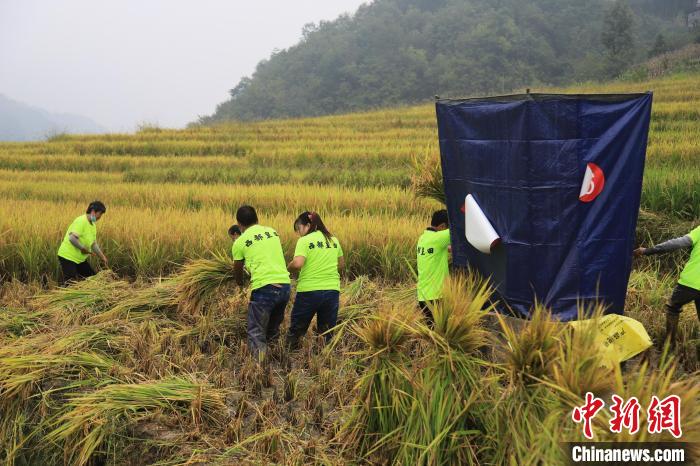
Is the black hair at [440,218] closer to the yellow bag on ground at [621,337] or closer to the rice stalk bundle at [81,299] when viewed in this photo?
the yellow bag on ground at [621,337]

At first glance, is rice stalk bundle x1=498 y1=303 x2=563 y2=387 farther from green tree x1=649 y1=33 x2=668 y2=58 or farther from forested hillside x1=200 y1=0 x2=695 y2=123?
green tree x1=649 y1=33 x2=668 y2=58

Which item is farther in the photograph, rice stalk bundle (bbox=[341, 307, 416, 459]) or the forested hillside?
the forested hillside

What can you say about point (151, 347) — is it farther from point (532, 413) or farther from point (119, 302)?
point (532, 413)

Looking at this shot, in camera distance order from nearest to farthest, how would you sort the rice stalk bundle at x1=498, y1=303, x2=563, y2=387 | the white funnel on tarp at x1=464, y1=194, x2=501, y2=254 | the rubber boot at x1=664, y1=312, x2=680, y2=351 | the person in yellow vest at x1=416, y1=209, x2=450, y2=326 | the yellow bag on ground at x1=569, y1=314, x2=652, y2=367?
the rice stalk bundle at x1=498, y1=303, x2=563, y2=387 < the yellow bag on ground at x1=569, y1=314, x2=652, y2=367 < the white funnel on tarp at x1=464, y1=194, x2=501, y2=254 < the rubber boot at x1=664, y1=312, x2=680, y2=351 < the person in yellow vest at x1=416, y1=209, x2=450, y2=326

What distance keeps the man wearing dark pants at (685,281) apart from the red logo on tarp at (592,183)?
93cm

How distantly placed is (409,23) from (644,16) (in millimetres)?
30133

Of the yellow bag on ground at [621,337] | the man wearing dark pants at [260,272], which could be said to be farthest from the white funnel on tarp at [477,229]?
the man wearing dark pants at [260,272]

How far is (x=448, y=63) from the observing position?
183 ft

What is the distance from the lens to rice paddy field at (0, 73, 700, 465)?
2.86 m

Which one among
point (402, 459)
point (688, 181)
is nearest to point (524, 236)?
point (402, 459)

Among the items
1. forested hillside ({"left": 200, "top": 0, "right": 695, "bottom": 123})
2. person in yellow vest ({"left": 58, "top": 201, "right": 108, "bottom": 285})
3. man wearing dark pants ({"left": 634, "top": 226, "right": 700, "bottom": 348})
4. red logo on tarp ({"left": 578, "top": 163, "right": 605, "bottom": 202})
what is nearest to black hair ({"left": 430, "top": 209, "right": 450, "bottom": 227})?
red logo on tarp ({"left": 578, "top": 163, "right": 605, "bottom": 202})

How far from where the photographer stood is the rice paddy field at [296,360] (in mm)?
2857

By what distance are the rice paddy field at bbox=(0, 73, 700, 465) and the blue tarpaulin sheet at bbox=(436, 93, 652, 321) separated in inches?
15.0

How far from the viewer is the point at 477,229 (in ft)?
12.9
